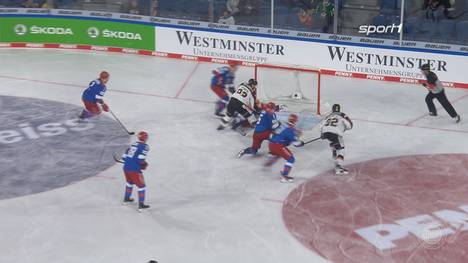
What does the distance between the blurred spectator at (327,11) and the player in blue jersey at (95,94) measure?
7714 millimetres

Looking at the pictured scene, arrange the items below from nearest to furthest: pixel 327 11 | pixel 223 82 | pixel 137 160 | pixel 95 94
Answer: pixel 137 160 < pixel 95 94 < pixel 223 82 < pixel 327 11

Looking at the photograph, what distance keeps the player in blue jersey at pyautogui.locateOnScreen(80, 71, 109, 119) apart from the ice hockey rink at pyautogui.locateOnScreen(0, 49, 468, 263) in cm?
84

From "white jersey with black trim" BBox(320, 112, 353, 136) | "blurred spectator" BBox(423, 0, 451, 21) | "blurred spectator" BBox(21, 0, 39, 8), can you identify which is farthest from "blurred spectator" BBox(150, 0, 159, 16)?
"white jersey with black trim" BBox(320, 112, 353, 136)

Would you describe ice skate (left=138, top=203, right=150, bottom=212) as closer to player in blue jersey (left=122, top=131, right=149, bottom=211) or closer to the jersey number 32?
player in blue jersey (left=122, top=131, right=149, bottom=211)

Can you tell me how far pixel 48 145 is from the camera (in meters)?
18.8

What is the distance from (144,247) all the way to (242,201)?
263 cm

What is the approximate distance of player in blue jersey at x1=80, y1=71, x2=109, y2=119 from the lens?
1958 cm

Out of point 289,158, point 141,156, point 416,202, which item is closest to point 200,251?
point 141,156

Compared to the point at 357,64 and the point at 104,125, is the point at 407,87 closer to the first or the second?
the point at 357,64

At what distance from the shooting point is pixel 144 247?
14.0 meters

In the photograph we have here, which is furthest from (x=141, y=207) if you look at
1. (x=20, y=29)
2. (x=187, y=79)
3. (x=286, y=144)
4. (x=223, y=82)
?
(x=20, y=29)

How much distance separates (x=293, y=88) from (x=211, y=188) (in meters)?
5.71

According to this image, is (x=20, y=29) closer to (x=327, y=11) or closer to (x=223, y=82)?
(x=223, y=82)

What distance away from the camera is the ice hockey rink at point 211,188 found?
14.0 metres
